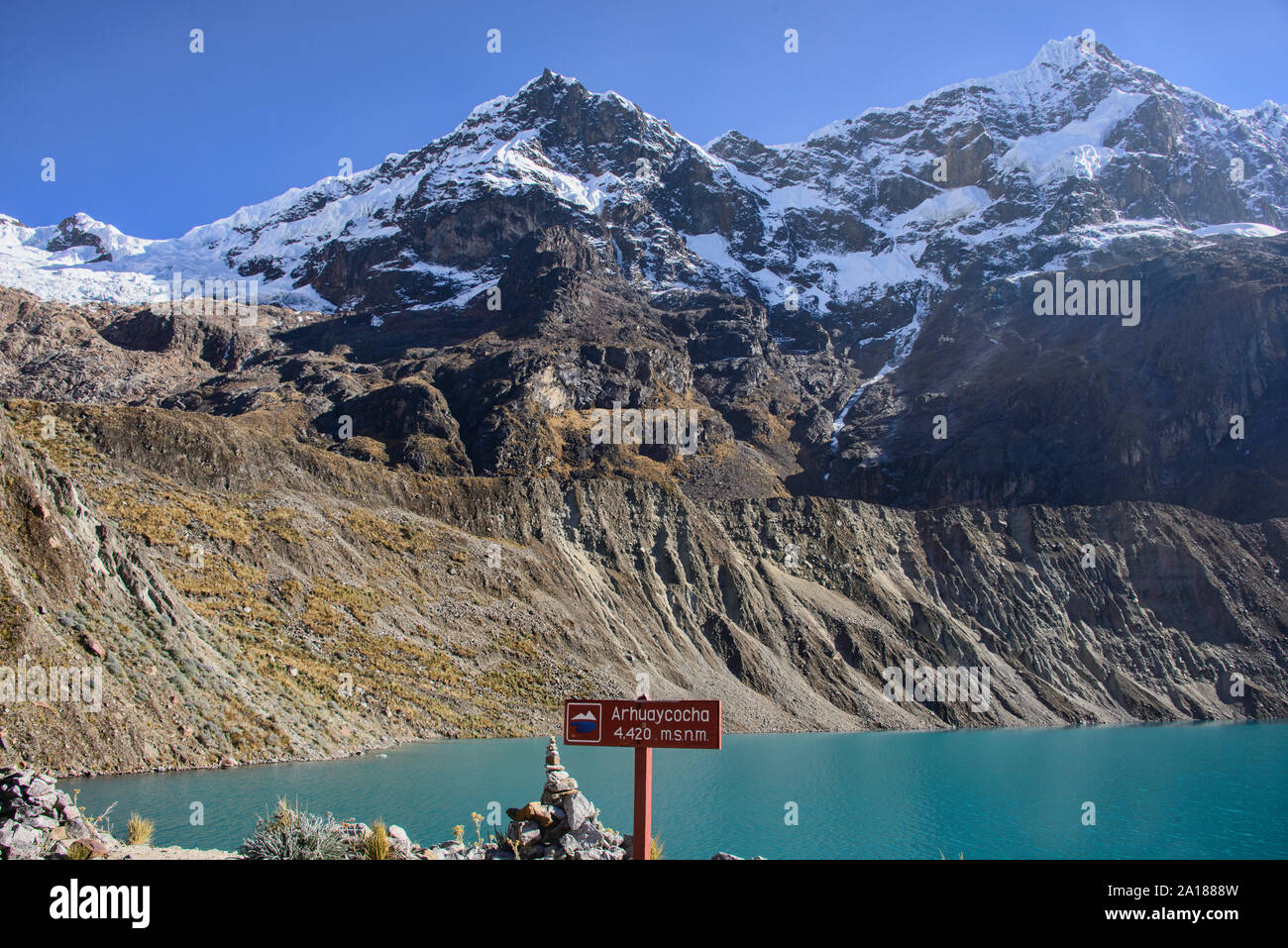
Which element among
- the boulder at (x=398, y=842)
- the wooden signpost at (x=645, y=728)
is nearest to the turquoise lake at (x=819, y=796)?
the boulder at (x=398, y=842)

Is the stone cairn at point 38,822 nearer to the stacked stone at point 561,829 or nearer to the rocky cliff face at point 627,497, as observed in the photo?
the stacked stone at point 561,829

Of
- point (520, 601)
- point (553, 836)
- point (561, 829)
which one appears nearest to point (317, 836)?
point (553, 836)

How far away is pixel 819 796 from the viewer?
102ft

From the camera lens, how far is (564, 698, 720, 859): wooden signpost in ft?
40.0

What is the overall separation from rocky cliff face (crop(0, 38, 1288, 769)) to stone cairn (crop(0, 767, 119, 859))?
52.4 ft

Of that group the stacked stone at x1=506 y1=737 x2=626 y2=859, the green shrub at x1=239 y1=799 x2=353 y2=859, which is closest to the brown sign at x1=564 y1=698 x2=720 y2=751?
the stacked stone at x1=506 y1=737 x2=626 y2=859

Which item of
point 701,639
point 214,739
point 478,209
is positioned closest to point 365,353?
point 478,209

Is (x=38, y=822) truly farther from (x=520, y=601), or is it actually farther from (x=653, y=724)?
(x=520, y=601)

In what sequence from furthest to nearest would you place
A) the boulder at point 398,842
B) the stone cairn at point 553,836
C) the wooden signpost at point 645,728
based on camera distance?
the stone cairn at point 553,836
the boulder at point 398,842
the wooden signpost at point 645,728

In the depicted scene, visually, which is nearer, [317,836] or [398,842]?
[317,836]

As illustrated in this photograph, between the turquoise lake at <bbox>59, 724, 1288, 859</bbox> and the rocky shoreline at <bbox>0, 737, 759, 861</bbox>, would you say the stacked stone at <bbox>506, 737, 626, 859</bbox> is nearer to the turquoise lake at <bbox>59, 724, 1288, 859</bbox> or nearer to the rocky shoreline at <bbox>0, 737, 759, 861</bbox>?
the rocky shoreline at <bbox>0, 737, 759, 861</bbox>

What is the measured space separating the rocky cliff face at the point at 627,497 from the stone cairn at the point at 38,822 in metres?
16.0

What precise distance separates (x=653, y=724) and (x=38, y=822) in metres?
8.44

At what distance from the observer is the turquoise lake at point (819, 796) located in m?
23.2
